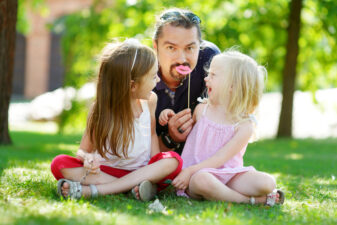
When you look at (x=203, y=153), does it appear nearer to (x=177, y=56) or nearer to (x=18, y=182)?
(x=177, y=56)

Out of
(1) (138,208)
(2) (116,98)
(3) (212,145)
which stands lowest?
(1) (138,208)

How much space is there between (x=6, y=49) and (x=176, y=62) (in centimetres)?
300

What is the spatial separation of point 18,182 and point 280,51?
893 centimetres

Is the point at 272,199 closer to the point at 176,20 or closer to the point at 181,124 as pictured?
the point at 181,124

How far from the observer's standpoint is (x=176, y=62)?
12.2 feet

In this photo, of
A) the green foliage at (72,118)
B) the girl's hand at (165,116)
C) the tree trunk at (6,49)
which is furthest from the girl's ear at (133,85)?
the green foliage at (72,118)

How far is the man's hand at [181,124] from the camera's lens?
3322 millimetres

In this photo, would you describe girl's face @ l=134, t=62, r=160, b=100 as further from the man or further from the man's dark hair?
the man's dark hair

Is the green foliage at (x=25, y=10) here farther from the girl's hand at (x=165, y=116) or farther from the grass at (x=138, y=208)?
the girl's hand at (x=165, y=116)

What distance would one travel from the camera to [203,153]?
3.20 m

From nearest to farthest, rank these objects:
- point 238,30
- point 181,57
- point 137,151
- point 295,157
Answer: point 137,151, point 181,57, point 295,157, point 238,30

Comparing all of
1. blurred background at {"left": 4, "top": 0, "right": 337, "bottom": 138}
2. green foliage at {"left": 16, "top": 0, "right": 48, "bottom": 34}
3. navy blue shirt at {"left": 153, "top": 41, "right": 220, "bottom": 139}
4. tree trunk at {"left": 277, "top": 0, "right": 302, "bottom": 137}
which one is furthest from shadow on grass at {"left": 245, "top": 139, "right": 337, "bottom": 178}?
green foliage at {"left": 16, "top": 0, "right": 48, "bottom": 34}

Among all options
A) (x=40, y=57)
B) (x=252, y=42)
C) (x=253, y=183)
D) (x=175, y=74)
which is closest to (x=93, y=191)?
(x=253, y=183)

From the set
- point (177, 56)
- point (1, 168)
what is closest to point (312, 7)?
point (177, 56)
